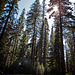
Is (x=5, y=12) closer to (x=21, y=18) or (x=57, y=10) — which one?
(x=57, y=10)

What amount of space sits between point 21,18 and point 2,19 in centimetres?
1492

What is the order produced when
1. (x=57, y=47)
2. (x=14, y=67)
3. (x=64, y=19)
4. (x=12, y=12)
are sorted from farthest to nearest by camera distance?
(x=57, y=47) → (x=14, y=67) → (x=12, y=12) → (x=64, y=19)

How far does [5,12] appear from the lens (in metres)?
15.2

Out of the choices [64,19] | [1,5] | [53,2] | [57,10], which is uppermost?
[53,2]

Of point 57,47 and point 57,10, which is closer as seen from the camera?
point 57,10

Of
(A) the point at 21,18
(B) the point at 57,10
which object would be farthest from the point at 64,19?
(A) the point at 21,18

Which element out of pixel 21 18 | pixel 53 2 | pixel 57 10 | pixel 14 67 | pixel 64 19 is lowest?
pixel 14 67

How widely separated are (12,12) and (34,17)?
5.73m

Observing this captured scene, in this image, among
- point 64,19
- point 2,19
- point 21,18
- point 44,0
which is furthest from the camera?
point 21,18

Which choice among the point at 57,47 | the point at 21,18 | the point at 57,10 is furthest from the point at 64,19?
the point at 21,18

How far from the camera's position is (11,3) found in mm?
15367

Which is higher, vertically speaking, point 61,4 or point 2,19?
point 61,4

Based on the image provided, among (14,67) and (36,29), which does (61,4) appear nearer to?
(36,29)

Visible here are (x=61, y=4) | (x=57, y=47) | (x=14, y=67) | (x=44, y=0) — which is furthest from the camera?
(x=44, y=0)
